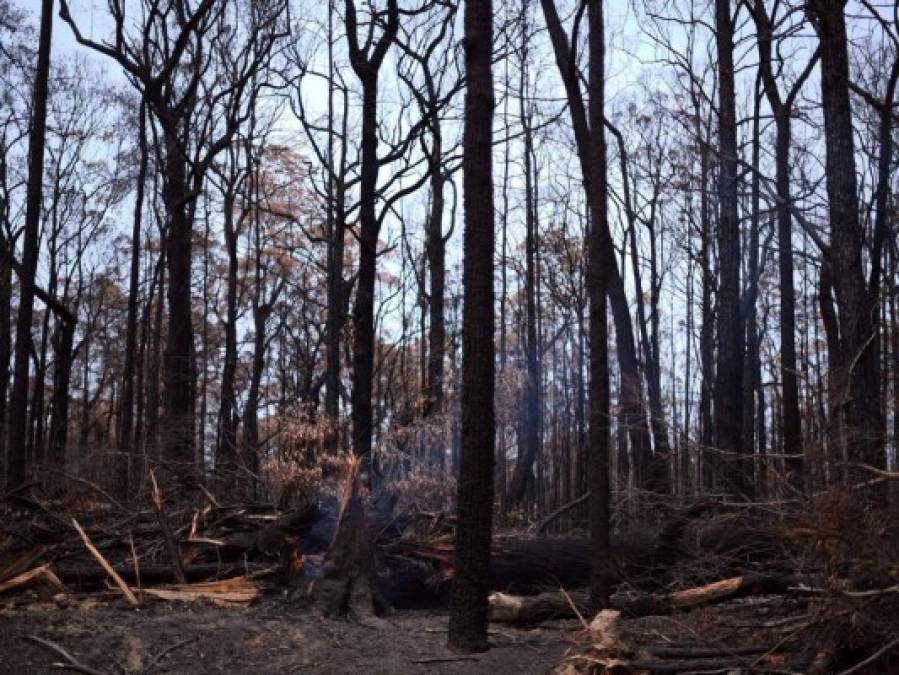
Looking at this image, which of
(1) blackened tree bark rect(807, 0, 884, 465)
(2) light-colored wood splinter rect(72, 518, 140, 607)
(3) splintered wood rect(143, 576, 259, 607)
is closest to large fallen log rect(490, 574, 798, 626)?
(1) blackened tree bark rect(807, 0, 884, 465)

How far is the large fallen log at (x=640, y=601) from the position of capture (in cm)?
816

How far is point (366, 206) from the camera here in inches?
672

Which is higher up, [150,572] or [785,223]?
[785,223]

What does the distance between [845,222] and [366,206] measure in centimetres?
917

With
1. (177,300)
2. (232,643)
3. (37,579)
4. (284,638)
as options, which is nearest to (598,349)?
(284,638)

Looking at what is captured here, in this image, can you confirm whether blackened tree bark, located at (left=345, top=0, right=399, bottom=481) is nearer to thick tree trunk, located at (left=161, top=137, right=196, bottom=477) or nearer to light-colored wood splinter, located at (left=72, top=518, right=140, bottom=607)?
thick tree trunk, located at (left=161, top=137, right=196, bottom=477)

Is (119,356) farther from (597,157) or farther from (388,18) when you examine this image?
(597,157)

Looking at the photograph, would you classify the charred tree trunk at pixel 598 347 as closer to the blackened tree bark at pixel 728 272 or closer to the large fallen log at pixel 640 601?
the large fallen log at pixel 640 601

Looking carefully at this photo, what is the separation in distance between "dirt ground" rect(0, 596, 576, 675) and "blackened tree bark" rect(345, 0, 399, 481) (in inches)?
228

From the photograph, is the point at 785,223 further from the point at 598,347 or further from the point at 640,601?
the point at 640,601

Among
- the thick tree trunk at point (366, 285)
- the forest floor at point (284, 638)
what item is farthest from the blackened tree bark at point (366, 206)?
the forest floor at point (284, 638)

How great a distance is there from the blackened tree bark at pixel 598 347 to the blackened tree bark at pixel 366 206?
489 centimetres

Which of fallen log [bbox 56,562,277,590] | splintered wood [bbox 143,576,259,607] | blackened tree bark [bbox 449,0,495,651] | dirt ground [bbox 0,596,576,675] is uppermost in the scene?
blackened tree bark [bbox 449,0,495,651]

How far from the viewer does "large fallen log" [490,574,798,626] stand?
816cm
